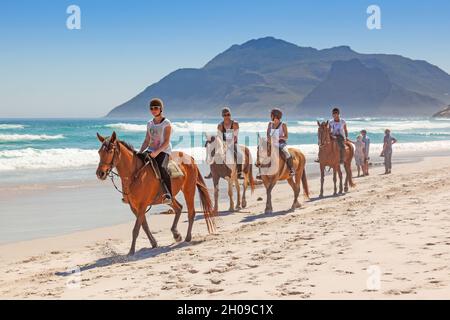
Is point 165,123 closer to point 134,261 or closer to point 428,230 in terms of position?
point 134,261

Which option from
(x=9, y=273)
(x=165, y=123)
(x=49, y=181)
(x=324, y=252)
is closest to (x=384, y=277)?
(x=324, y=252)

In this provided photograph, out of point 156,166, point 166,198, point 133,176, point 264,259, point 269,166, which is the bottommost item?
point 264,259

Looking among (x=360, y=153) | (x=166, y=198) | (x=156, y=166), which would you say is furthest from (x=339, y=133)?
(x=156, y=166)

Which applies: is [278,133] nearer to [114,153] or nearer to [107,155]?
[114,153]

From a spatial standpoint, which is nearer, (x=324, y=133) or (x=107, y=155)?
(x=107, y=155)

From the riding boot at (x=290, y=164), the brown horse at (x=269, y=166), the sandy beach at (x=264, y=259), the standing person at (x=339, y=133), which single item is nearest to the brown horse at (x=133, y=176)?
the sandy beach at (x=264, y=259)

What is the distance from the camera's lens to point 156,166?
28.6 feet

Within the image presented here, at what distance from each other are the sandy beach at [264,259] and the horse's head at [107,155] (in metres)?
1.34

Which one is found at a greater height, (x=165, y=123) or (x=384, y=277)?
(x=165, y=123)

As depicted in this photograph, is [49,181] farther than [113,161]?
Yes

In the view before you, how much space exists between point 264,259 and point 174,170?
252cm

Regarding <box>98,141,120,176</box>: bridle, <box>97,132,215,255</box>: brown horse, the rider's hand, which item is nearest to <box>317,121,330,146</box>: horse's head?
<box>97,132,215,255</box>: brown horse

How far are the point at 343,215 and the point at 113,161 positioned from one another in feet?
15.5
